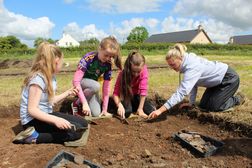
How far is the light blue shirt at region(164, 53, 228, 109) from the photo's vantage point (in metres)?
4.66

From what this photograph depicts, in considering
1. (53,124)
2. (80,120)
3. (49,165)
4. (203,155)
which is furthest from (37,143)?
(203,155)

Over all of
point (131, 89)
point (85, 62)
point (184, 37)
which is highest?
point (184, 37)

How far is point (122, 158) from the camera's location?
3.58 metres

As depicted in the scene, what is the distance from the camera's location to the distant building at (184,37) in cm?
6656

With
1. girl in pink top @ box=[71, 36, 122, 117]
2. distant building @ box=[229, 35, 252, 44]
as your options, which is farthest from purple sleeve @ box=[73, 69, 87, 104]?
distant building @ box=[229, 35, 252, 44]

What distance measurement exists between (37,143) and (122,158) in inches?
46.9

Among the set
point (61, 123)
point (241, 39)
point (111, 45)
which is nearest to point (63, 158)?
point (61, 123)

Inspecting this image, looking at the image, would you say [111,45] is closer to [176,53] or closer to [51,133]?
[176,53]

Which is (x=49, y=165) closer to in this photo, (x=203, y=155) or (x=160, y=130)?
(x=203, y=155)

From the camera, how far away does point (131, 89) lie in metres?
5.45

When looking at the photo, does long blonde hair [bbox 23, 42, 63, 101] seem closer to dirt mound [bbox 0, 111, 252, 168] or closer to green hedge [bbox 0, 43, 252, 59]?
dirt mound [bbox 0, 111, 252, 168]

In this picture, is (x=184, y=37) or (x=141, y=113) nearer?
(x=141, y=113)

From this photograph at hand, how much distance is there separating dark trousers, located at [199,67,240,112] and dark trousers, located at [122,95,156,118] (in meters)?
0.88

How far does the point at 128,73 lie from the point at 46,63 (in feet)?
5.40
